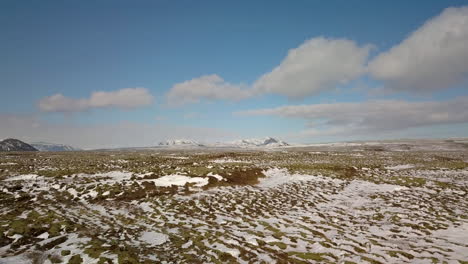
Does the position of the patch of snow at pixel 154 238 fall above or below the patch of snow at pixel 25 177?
below

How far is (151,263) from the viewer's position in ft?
31.7

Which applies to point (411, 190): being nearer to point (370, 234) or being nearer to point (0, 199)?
point (370, 234)

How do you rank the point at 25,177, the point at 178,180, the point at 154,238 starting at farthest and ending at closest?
the point at 25,177
the point at 178,180
the point at 154,238

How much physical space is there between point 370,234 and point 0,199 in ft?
85.0

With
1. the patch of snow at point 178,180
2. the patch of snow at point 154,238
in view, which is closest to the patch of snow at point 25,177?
the patch of snow at point 178,180

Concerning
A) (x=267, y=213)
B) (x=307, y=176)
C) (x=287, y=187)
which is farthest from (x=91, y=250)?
(x=307, y=176)

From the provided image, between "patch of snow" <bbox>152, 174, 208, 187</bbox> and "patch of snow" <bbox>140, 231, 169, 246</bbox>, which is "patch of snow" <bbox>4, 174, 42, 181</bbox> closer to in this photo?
"patch of snow" <bbox>152, 174, 208, 187</bbox>

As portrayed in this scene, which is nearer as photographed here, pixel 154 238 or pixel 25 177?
pixel 154 238

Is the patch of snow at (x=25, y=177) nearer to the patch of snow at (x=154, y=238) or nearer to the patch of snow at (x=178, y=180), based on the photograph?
the patch of snow at (x=178, y=180)

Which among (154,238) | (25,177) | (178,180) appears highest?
(25,177)

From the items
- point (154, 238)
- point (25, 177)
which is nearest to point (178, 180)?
point (154, 238)

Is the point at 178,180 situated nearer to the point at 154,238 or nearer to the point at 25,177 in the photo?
the point at 154,238

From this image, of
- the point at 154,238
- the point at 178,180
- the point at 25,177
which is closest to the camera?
the point at 154,238

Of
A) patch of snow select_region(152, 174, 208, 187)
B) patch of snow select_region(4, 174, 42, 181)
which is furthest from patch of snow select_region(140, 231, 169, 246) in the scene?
patch of snow select_region(4, 174, 42, 181)
